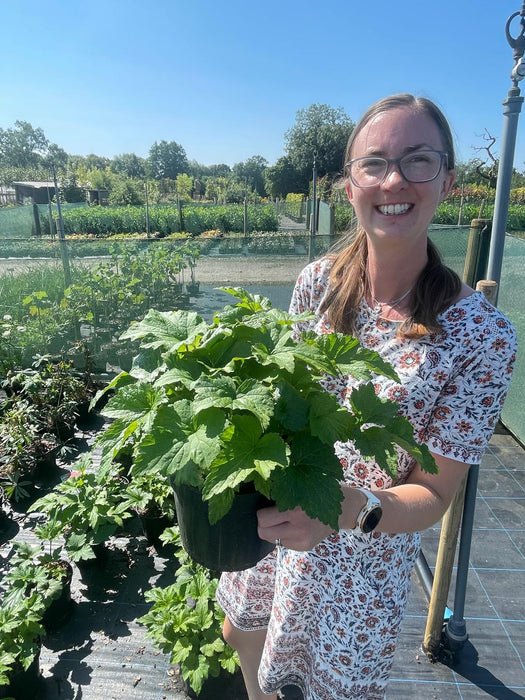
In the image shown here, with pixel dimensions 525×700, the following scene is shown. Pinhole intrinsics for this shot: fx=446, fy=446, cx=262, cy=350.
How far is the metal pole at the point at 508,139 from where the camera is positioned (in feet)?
4.75

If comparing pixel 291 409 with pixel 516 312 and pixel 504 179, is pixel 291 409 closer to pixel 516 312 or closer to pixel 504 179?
pixel 504 179

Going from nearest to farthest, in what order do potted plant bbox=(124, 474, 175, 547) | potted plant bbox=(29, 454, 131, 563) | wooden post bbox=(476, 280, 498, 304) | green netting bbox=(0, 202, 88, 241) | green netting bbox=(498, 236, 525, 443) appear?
wooden post bbox=(476, 280, 498, 304), potted plant bbox=(29, 454, 131, 563), potted plant bbox=(124, 474, 175, 547), green netting bbox=(498, 236, 525, 443), green netting bbox=(0, 202, 88, 241)

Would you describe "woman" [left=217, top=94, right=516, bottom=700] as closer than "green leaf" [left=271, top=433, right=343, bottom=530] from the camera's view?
No

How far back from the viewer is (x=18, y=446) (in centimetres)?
318

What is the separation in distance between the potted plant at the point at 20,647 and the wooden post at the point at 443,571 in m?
1.67

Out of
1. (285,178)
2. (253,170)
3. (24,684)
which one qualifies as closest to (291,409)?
(24,684)

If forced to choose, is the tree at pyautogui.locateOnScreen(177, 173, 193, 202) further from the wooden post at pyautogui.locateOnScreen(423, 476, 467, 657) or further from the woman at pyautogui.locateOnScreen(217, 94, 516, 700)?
the woman at pyautogui.locateOnScreen(217, 94, 516, 700)

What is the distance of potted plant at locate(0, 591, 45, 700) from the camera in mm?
1740

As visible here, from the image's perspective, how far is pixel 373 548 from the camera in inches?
46.4

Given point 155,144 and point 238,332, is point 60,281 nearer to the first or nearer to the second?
point 238,332

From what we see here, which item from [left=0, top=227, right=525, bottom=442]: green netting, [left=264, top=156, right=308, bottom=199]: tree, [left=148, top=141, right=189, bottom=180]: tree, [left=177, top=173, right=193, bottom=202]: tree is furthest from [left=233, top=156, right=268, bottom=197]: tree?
[left=0, top=227, right=525, bottom=442]: green netting

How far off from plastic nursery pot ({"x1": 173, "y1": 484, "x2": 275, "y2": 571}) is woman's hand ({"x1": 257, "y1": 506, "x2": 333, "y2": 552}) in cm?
2

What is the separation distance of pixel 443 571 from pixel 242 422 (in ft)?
5.18

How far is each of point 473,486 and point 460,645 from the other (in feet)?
2.88
